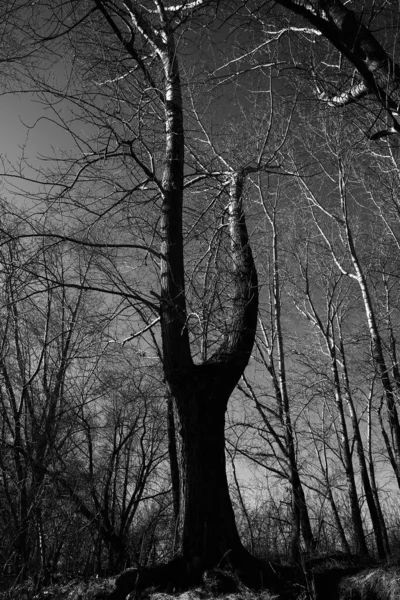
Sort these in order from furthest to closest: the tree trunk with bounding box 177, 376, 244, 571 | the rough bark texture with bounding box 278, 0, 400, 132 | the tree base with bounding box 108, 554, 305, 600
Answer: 1. the tree trunk with bounding box 177, 376, 244, 571
2. the rough bark texture with bounding box 278, 0, 400, 132
3. the tree base with bounding box 108, 554, 305, 600

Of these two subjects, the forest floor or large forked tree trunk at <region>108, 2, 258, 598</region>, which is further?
large forked tree trunk at <region>108, 2, 258, 598</region>

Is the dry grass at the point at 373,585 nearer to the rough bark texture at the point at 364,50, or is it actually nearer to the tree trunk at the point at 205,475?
the tree trunk at the point at 205,475

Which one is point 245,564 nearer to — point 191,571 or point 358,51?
point 191,571

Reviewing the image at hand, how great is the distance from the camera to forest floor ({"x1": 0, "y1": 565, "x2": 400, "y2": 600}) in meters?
2.71

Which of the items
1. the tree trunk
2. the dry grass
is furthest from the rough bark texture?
the dry grass

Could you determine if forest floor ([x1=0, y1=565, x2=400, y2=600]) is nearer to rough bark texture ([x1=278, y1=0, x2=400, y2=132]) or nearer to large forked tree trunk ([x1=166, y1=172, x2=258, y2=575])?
large forked tree trunk ([x1=166, y1=172, x2=258, y2=575])

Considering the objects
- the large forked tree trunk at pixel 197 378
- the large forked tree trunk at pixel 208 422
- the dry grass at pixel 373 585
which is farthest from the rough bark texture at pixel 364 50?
the dry grass at pixel 373 585

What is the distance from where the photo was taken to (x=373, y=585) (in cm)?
274

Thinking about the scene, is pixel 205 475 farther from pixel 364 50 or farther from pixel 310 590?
pixel 364 50

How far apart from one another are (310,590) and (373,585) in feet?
1.27

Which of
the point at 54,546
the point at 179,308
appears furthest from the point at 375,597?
the point at 54,546

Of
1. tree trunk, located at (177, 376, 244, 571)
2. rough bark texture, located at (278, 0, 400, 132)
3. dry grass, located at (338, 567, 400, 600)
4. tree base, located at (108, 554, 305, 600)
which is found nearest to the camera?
dry grass, located at (338, 567, 400, 600)

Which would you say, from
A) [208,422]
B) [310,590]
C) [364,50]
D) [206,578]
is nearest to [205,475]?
[208,422]

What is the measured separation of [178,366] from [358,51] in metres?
2.68
